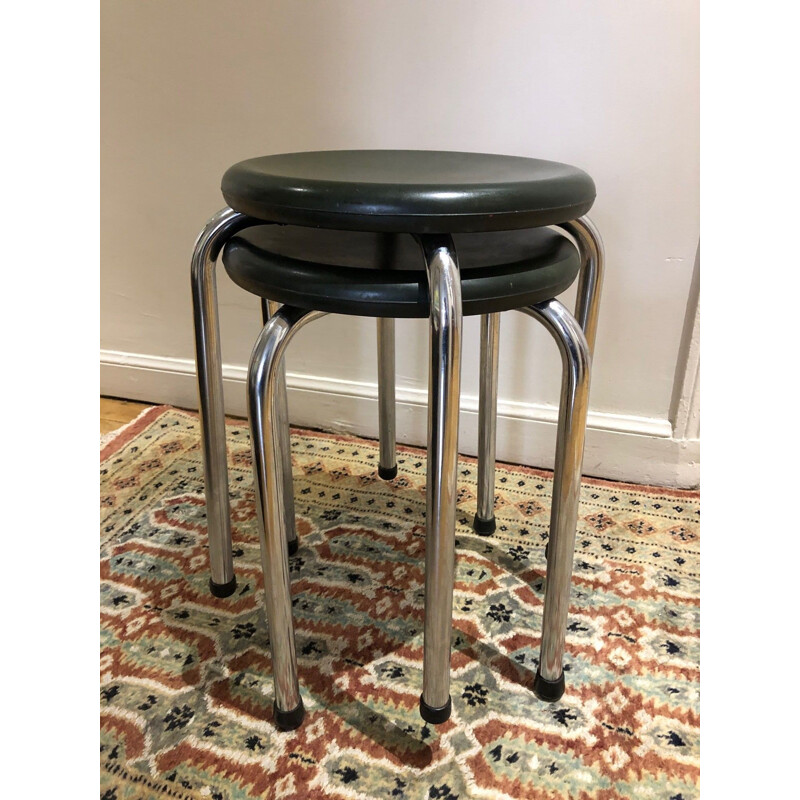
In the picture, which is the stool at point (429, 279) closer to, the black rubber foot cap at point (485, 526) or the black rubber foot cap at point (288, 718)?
the black rubber foot cap at point (288, 718)

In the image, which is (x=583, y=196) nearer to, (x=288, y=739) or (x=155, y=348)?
(x=288, y=739)

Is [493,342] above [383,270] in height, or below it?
below

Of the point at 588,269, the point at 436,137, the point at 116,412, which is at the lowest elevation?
the point at 116,412

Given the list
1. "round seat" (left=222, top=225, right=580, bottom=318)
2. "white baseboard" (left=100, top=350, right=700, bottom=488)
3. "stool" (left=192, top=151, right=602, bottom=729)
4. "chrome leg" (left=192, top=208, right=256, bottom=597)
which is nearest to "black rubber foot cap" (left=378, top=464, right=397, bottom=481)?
"white baseboard" (left=100, top=350, right=700, bottom=488)

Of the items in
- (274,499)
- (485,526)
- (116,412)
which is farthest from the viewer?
(116,412)

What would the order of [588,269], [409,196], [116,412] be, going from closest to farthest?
[409,196]
[588,269]
[116,412]

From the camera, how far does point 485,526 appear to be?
0.99 metres

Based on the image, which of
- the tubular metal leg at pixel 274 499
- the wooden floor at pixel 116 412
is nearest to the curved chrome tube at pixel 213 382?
the tubular metal leg at pixel 274 499

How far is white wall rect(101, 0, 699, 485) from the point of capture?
94 centimetres

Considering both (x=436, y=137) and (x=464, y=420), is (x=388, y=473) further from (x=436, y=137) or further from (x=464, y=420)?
(x=436, y=137)

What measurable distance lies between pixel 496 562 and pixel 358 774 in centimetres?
37

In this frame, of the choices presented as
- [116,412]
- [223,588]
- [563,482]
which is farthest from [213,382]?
[116,412]

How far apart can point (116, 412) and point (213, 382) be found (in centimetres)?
74
